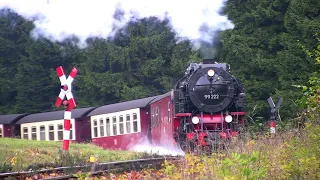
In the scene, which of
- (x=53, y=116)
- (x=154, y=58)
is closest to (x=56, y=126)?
(x=53, y=116)

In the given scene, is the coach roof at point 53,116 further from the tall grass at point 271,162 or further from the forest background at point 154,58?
the tall grass at point 271,162

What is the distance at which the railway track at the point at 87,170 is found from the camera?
34.6 ft

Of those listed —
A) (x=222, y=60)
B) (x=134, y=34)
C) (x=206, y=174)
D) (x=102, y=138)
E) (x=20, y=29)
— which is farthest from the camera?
(x=20, y=29)

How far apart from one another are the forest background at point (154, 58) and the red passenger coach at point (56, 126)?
342 cm

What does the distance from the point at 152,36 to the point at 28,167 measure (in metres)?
24.6

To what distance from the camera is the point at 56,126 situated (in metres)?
26.8

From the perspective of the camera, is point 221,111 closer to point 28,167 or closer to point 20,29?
point 28,167

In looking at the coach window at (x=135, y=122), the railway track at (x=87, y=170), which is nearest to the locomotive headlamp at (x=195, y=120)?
the railway track at (x=87, y=170)

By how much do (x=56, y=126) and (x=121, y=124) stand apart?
4.17 m

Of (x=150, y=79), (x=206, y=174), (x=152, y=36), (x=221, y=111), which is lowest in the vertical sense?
(x=206, y=174)

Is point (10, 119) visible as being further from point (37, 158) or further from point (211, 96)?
point (37, 158)

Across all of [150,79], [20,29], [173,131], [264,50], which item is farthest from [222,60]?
[20,29]

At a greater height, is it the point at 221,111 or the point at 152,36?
the point at 152,36

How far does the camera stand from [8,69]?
144 ft
